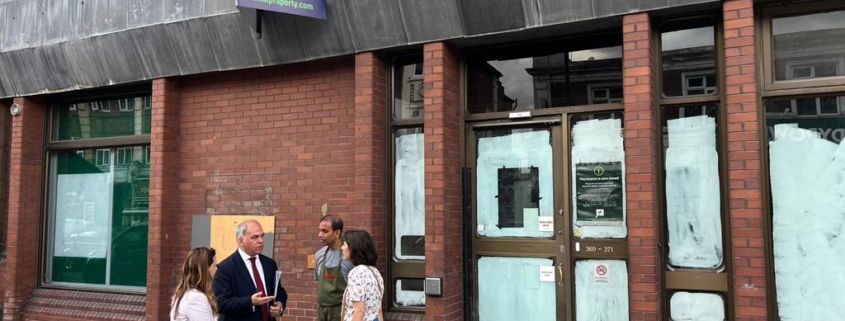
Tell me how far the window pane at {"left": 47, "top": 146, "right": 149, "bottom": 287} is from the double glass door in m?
4.56

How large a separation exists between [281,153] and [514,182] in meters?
2.63

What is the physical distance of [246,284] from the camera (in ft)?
15.6

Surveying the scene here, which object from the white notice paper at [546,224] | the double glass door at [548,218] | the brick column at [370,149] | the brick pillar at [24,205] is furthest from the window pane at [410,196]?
the brick pillar at [24,205]

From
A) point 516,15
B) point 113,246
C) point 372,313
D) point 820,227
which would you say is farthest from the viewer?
point 113,246

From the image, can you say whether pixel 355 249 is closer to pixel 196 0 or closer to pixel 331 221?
pixel 331 221

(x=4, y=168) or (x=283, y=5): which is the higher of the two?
(x=283, y=5)

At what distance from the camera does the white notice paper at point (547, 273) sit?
621 centimetres

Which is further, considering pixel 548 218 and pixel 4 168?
pixel 4 168

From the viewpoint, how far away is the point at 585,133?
6.18m

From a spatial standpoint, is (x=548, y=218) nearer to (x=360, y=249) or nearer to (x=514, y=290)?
(x=514, y=290)

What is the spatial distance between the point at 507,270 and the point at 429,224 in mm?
882

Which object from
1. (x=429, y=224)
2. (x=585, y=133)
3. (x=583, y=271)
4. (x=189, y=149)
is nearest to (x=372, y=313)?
(x=429, y=224)

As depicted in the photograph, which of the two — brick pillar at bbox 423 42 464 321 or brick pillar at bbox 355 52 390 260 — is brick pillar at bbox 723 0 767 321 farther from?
brick pillar at bbox 355 52 390 260

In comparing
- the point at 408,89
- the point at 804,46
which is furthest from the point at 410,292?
the point at 804,46
